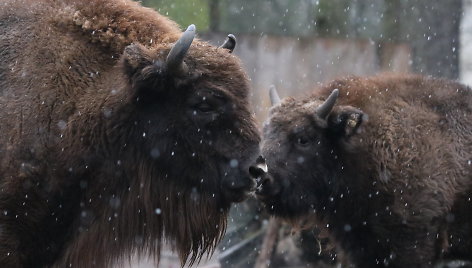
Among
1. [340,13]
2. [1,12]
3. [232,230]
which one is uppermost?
[1,12]

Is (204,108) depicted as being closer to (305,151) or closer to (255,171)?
(255,171)

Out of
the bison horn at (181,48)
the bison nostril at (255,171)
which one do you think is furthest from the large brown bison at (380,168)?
the bison horn at (181,48)

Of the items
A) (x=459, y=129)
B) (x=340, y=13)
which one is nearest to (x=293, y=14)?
(x=340, y=13)

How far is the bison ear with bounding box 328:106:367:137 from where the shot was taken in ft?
22.6

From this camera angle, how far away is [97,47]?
183 inches

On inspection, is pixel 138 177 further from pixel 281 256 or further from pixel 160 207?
pixel 281 256

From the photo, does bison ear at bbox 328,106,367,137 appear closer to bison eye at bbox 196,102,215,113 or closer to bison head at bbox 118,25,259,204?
bison head at bbox 118,25,259,204

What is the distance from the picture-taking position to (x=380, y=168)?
22.3 ft

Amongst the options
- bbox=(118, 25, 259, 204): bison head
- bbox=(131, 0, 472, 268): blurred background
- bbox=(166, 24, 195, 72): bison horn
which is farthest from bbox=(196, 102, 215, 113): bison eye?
bbox=(131, 0, 472, 268): blurred background

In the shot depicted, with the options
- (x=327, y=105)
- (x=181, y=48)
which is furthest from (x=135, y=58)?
(x=327, y=105)

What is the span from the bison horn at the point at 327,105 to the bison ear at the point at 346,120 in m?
0.06

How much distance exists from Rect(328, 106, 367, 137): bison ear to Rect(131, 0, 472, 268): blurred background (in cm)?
204

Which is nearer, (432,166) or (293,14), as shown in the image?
(432,166)

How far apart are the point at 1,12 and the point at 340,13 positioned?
10898mm
